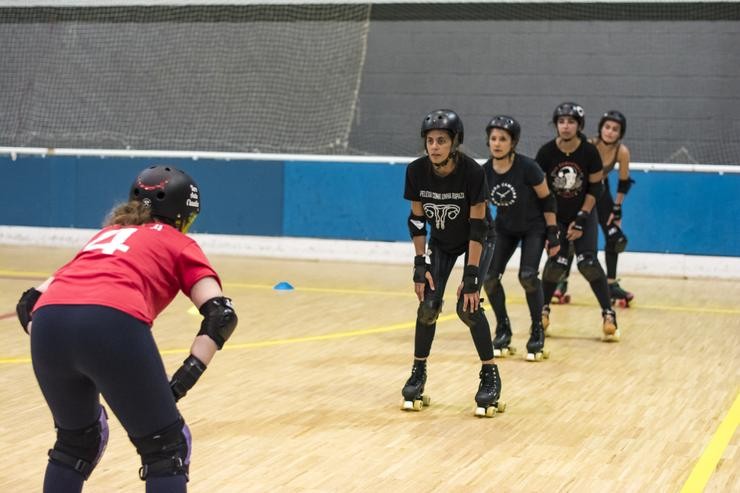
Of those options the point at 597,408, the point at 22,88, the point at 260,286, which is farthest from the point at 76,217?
the point at 597,408

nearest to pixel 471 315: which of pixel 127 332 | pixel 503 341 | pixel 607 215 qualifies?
pixel 503 341

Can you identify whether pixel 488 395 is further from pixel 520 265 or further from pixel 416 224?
pixel 520 265

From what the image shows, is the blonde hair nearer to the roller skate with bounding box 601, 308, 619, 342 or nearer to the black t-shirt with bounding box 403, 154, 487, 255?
the black t-shirt with bounding box 403, 154, 487, 255

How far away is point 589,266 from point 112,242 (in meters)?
5.33

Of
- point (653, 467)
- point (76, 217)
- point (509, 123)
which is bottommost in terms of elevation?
point (76, 217)

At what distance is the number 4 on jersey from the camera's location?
324 cm

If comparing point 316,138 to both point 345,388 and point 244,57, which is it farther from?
point 345,388

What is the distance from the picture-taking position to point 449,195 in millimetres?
5668

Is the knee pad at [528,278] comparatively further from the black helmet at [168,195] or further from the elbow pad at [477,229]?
the black helmet at [168,195]

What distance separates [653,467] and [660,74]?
32.2ft

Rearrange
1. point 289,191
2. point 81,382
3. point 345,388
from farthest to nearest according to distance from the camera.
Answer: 1. point 289,191
2. point 345,388
3. point 81,382

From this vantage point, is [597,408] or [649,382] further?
[649,382]

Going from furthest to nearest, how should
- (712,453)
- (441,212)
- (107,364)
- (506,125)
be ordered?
(506,125) → (441,212) → (712,453) → (107,364)

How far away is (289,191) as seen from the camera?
13.6m
